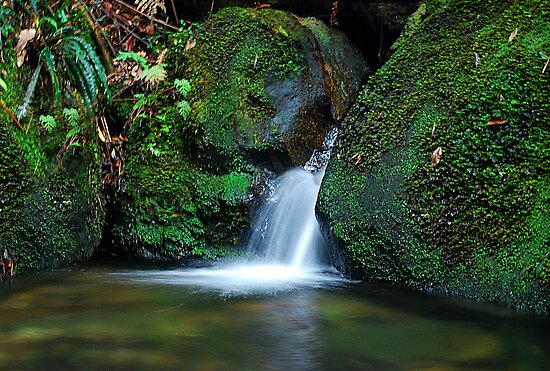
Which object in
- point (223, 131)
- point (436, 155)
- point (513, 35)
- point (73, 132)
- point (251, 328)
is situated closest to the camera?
point (251, 328)

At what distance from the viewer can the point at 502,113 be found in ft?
14.7

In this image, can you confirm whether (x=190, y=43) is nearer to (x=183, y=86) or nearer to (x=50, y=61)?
(x=183, y=86)

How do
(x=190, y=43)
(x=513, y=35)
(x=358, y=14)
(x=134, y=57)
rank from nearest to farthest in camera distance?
(x=513, y=35)
(x=134, y=57)
(x=190, y=43)
(x=358, y=14)

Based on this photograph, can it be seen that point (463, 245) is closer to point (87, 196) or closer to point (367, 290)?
point (367, 290)

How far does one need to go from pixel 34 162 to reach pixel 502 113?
355cm

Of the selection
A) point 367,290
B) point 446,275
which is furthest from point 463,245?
Answer: point 367,290

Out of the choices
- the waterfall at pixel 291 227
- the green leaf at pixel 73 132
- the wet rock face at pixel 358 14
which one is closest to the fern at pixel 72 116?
the green leaf at pixel 73 132

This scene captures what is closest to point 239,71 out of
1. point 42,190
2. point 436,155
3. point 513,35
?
point 42,190

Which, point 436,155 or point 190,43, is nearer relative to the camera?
point 436,155

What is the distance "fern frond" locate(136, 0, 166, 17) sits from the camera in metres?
7.04

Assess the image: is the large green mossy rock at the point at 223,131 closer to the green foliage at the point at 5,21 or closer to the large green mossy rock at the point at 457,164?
the large green mossy rock at the point at 457,164

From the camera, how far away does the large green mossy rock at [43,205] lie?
15.6ft

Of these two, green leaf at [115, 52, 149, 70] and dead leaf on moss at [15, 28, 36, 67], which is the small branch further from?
green leaf at [115, 52, 149, 70]

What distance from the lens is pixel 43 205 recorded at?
502cm
